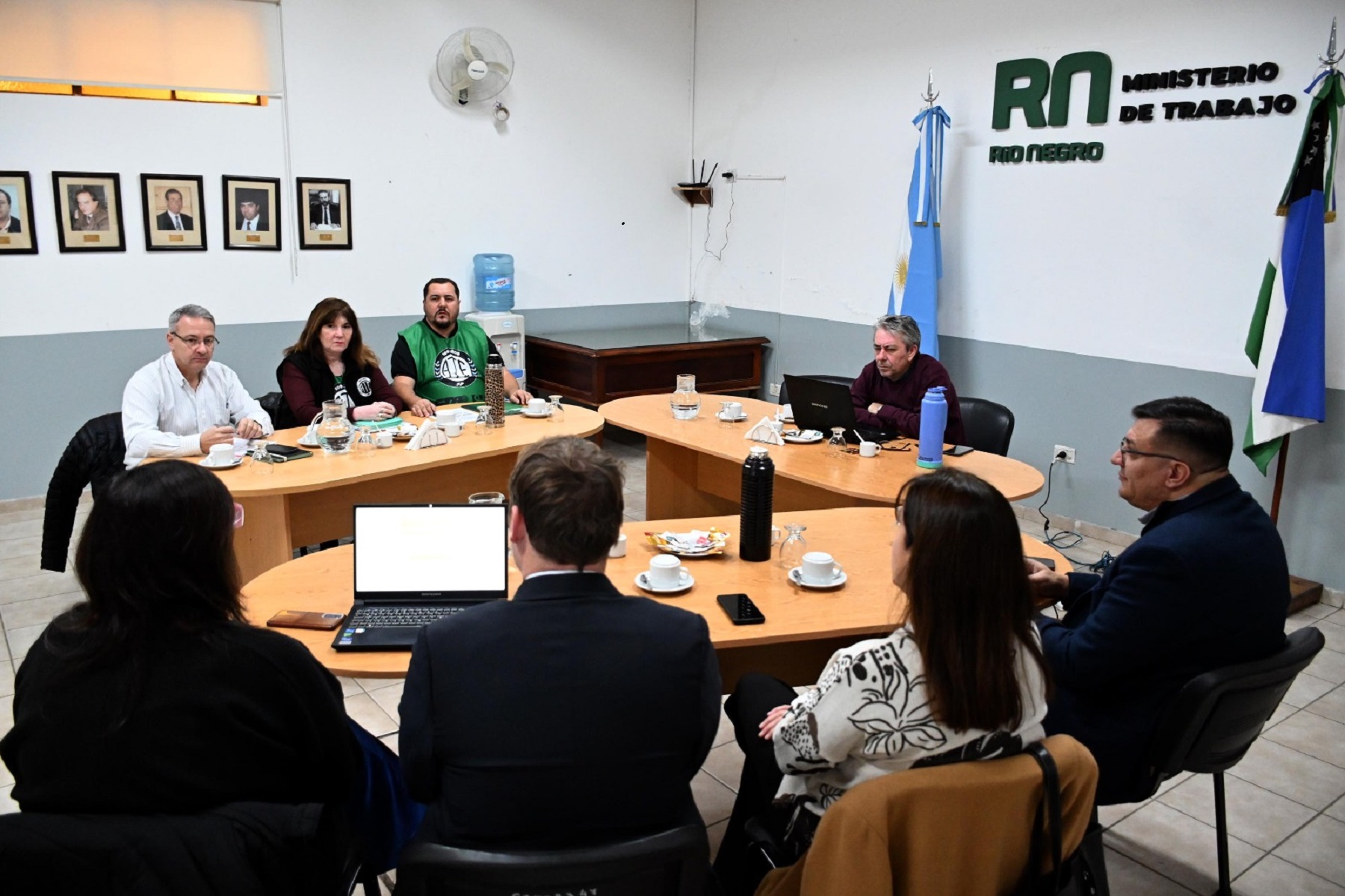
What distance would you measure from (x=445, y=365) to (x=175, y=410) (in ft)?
4.43

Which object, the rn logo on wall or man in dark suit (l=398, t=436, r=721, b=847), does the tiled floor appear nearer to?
man in dark suit (l=398, t=436, r=721, b=847)

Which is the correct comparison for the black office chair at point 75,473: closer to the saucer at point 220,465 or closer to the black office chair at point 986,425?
the saucer at point 220,465

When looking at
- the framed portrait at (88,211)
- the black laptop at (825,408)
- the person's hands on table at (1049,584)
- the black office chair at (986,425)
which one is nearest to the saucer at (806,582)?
the person's hands on table at (1049,584)

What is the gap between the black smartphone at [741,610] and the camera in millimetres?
2236

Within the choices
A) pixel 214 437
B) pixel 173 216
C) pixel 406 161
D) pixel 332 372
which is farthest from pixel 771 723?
pixel 406 161

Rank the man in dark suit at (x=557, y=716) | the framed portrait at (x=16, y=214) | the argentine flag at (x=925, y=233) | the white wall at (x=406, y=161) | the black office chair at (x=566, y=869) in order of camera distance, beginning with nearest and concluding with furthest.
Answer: the black office chair at (x=566, y=869)
the man in dark suit at (x=557, y=716)
the framed portrait at (x=16, y=214)
the white wall at (x=406, y=161)
the argentine flag at (x=925, y=233)

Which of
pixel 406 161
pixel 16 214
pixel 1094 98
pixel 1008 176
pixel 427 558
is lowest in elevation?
pixel 427 558

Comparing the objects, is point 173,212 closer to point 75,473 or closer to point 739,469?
point 75,473

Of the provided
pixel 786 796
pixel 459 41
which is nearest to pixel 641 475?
pixel 459 41

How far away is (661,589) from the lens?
2375mm

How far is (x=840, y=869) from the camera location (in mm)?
1464

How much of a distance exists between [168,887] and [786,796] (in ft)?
3.35

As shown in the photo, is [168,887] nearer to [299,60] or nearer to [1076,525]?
[1076,525]

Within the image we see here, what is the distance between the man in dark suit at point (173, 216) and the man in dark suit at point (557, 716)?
187 inches
